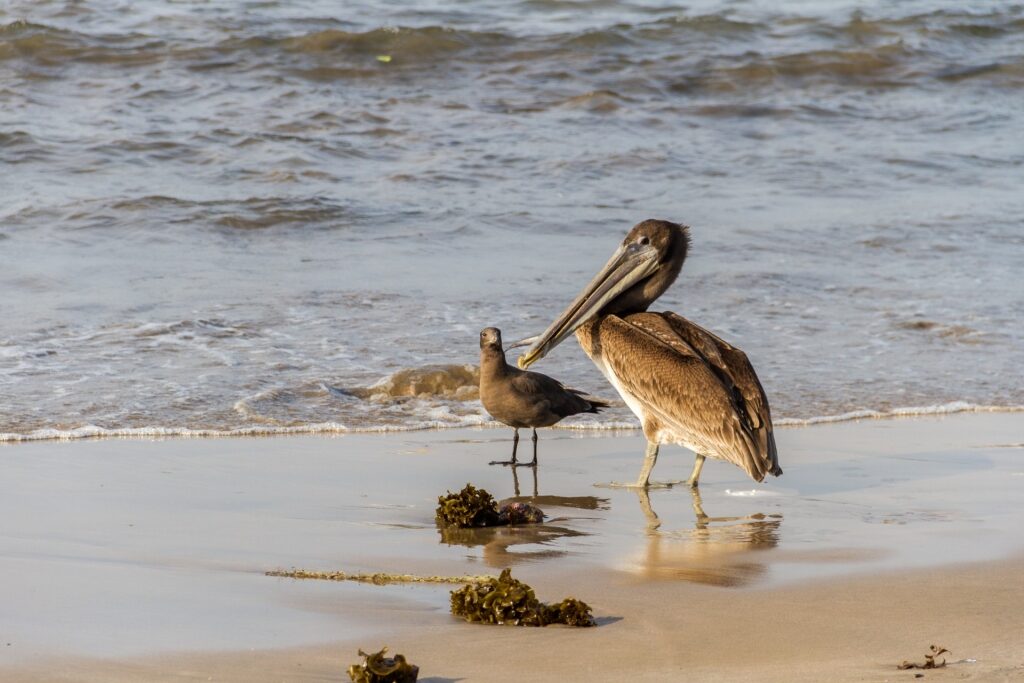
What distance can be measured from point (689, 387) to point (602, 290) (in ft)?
3.27

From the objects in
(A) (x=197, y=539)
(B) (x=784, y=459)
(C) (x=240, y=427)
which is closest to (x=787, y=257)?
(B) (x=784, y=459)

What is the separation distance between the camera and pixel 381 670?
12.5 feet

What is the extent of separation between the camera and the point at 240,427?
7.77m

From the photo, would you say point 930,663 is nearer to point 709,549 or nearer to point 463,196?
point 709,549

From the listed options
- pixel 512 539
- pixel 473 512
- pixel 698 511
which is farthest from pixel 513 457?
pixel 512 539

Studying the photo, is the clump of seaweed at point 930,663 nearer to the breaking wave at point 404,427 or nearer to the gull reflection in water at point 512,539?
the gull reflection in water at point 512,539

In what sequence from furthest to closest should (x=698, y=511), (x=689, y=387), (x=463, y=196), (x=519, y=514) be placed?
(x=463, y=196)
(x=689, y=387)
(x=698, y=511)
(x=519, y=514)

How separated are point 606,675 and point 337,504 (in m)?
2.49

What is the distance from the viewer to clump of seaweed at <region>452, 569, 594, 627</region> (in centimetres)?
445

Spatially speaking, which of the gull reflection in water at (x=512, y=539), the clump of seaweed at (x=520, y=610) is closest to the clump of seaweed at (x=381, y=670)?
the clump of seaweed at (x=520, y=610)

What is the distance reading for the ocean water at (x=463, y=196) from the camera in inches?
352

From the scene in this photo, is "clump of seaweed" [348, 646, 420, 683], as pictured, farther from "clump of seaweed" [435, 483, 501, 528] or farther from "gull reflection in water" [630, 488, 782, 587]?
"clump of seaweed" [435, 483, 501, 528]

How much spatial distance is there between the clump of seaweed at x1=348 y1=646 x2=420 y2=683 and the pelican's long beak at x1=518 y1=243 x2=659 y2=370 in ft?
12.0

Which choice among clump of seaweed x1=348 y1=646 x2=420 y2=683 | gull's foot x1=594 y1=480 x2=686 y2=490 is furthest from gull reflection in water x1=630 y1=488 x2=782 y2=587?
clump of seaweed x1=348 y1=646 x2=420 y2=683
